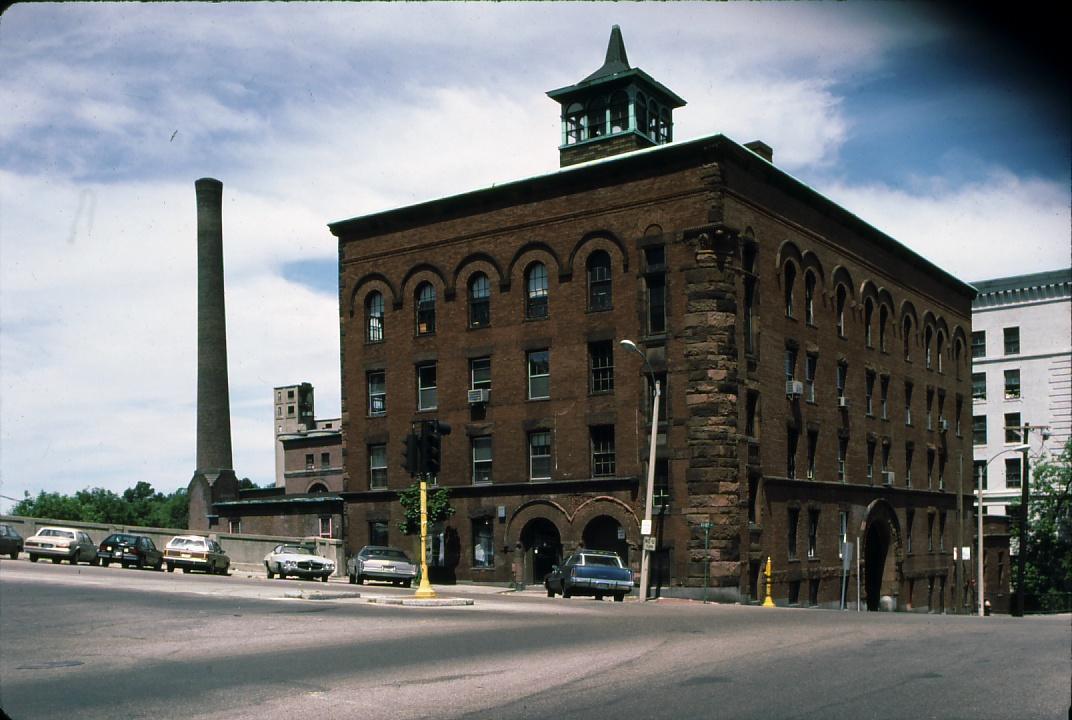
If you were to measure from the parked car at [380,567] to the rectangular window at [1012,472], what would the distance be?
53.0 meters

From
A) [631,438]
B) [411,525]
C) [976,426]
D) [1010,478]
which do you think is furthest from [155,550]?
[1010,478]

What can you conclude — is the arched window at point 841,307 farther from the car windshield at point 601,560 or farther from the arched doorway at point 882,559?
the car windshield at point 601,560

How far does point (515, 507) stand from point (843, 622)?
27.0 meters

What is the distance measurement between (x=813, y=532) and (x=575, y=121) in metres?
22.4

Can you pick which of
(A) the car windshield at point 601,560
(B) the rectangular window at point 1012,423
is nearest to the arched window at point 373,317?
(A) the car windshield at point 601,560

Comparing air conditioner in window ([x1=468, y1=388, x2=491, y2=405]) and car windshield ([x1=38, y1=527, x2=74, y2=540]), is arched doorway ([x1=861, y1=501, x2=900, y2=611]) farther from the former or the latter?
car windshield ([x1=38, y1=527, x2=74, y2=540])

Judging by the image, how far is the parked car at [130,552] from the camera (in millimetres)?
50500

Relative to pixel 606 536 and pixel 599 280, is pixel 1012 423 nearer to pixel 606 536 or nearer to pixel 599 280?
pixel 606 536

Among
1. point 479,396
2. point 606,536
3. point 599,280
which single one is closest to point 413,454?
point 606,536

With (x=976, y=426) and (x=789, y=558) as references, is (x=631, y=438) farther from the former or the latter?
(x=976, y=426)

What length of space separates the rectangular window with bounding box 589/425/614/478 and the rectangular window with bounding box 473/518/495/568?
19.8ft

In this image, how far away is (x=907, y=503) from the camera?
203ft

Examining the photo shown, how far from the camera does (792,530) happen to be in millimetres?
49812

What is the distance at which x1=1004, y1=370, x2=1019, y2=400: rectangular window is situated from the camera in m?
73.1
